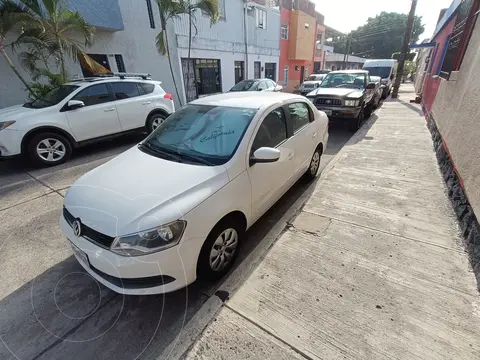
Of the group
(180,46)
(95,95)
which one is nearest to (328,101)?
(95,95)

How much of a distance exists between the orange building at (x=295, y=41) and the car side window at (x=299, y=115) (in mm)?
19467

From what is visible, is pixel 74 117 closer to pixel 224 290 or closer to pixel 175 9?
pixel 224 290

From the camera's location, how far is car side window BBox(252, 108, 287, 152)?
8.39 ft

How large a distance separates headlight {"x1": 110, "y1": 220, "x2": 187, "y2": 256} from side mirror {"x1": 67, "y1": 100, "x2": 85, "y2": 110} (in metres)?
4.70

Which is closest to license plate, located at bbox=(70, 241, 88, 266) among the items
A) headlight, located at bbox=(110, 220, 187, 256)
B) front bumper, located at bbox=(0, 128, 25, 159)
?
headlight, located at bbox=(110, 220, 187, 256)

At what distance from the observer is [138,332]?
1.88m

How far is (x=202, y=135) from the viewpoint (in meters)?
2.58

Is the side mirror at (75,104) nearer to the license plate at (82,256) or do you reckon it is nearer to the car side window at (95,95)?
the car side window at (95,95)

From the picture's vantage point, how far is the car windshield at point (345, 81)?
7.96 metres

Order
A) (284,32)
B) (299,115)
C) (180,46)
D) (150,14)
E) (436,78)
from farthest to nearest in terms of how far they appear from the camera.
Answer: (284,32)
(180,46)
(150,14)
(436,78)
(299,115)

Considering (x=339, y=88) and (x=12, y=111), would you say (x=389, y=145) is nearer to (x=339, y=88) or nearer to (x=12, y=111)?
(x=339, y=88)

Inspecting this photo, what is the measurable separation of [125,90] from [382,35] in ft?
202

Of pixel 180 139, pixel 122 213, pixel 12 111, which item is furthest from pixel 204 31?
pixel 122 213

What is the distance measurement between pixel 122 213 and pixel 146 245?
303 mm
